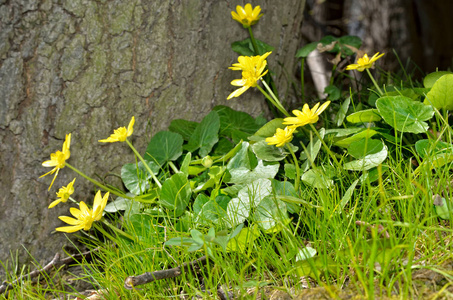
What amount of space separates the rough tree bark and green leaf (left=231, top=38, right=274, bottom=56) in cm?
5

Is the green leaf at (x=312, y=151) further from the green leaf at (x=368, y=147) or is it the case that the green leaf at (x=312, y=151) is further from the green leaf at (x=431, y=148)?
the green leaf at (x=431, y=148)

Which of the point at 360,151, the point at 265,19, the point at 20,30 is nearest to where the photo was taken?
the point at 360,151

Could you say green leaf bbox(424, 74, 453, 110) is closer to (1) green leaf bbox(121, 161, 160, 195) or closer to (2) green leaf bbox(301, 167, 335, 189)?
(2) green leaf bbox(301, 167, 335, 189)

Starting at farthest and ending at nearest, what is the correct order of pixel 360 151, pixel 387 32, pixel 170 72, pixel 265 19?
pixel 387 32
pixel 265 19
pixel 170 72
pixel 360 151

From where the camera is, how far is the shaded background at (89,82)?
5.24 ft

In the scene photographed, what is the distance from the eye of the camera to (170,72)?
1.75 meters

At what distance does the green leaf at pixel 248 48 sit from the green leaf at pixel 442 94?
66 centimetres

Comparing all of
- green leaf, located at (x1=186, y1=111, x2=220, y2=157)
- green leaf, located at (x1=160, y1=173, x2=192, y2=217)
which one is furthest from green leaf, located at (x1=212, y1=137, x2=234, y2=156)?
green leaf, located at (x1=160, y1=173, x2=192, y2=217)

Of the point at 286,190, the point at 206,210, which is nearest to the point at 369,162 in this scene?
the point at 286,190

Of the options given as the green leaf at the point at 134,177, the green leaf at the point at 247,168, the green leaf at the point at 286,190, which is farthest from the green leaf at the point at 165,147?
the green leaf at the point at 286,190

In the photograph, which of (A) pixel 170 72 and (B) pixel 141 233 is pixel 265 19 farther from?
(B) pixel 141 233

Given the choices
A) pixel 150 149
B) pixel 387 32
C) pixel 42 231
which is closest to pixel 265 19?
pixel 150 149

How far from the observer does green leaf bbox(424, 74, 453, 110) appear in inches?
53.9

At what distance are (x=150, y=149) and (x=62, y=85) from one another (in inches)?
16.4
